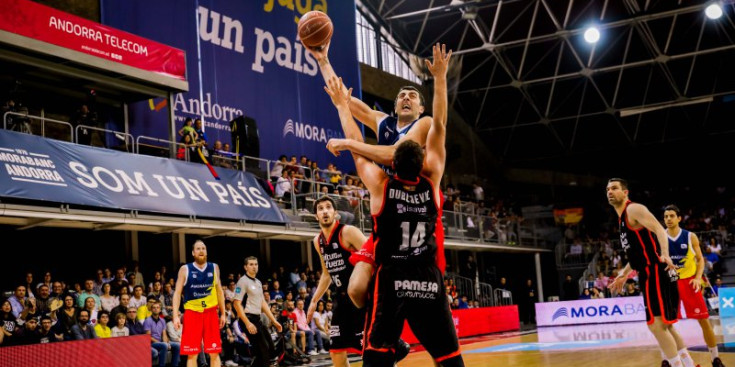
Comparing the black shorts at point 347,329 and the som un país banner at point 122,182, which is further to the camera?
the som un país banner at point 122,182

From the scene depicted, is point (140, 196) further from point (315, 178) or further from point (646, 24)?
point (646, 24)

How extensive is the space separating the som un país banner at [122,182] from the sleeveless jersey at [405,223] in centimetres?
897

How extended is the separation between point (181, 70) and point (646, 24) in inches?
744

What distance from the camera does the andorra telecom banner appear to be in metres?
18.4

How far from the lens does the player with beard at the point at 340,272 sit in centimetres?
738

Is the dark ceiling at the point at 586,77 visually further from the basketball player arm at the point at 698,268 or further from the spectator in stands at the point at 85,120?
the basketball player arm at the point at 698,268

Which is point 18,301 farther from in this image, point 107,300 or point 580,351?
point 580,351

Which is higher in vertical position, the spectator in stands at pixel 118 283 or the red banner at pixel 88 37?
the red banner at pixel 88 37

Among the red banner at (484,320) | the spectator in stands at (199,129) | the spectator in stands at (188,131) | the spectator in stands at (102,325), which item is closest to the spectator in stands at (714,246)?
the red banner at (484,320)

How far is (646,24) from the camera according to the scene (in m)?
29.1

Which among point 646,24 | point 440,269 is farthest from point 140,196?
point 646,24

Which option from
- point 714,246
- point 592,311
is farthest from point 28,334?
point 714,246

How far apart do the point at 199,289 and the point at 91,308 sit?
4.28 meters

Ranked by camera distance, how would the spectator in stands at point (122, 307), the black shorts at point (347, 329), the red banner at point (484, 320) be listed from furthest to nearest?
the red banner at point (484, 320), the spectator in stands at point (122, 307), the black shorts at point (347, 329)
